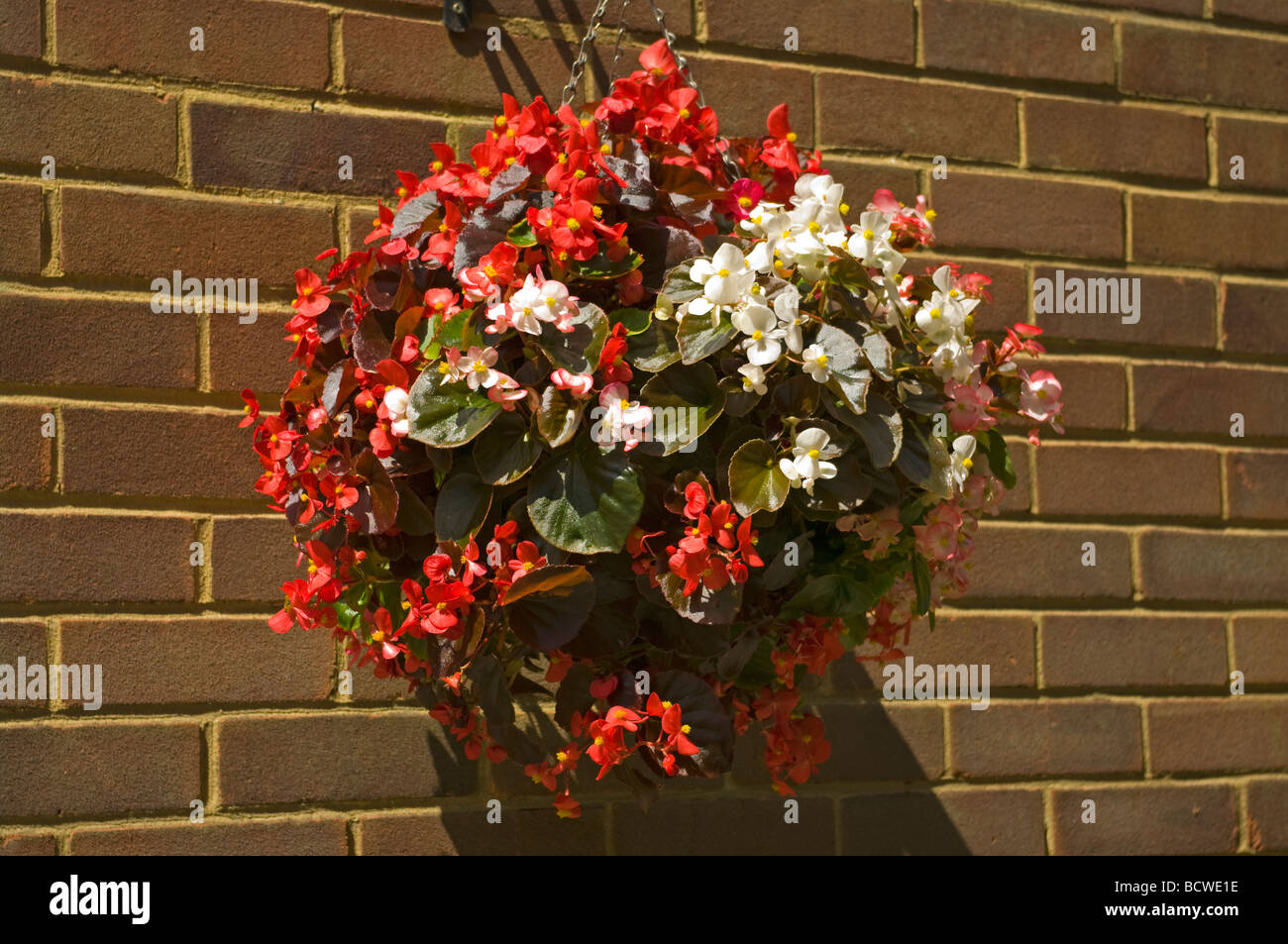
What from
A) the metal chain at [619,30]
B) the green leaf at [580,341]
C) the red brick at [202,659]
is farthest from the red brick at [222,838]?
the metal chain at [619,30]

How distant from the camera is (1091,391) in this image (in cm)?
173

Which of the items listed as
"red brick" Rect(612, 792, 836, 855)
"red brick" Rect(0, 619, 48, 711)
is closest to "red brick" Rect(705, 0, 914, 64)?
"red brick" Rect(612, 792, 836, 855)

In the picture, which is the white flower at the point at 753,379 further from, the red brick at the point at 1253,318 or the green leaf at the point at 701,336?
the red brick at the point at 1253,318

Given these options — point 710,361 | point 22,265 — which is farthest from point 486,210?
point 22,265

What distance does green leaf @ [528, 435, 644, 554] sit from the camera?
0.97 metres

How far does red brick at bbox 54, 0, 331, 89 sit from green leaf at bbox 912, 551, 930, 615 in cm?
96

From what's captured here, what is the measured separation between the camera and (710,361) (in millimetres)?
1044

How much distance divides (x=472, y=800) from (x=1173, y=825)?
1.03 m

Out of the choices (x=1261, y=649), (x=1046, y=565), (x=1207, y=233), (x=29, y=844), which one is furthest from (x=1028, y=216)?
(x=29, y=844)

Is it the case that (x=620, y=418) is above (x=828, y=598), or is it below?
above

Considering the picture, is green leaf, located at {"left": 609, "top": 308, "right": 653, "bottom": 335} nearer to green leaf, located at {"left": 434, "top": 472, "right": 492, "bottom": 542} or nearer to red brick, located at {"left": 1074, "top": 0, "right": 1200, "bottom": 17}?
green leaf, located at {"left": 434, "top": 472, "right": 492, "bottom": 542}

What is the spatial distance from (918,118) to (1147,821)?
108cm

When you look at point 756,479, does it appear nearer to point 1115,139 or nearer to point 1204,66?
point 1115,139
